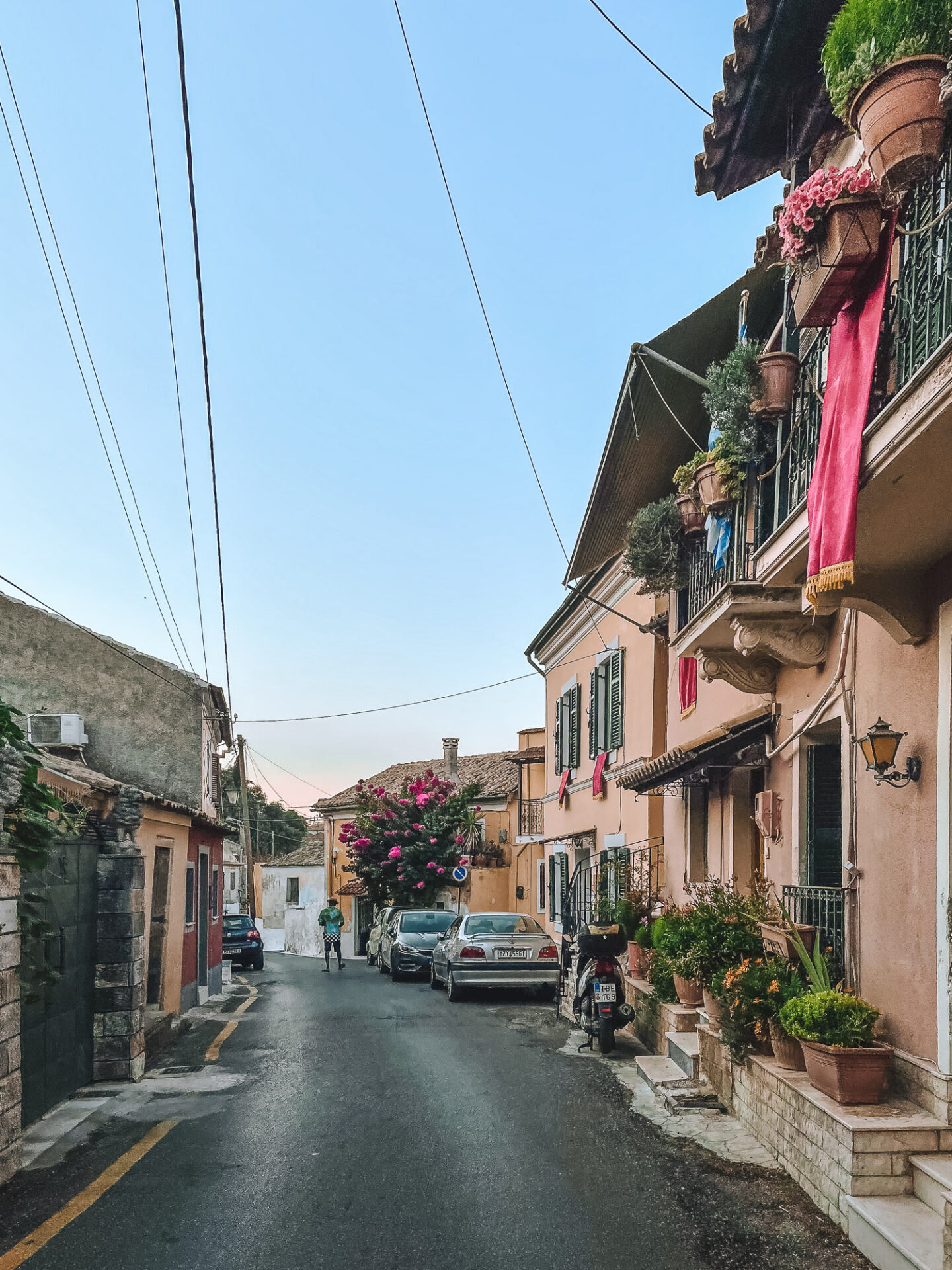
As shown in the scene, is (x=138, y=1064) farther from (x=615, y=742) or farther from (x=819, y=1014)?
(x=615, y=742)

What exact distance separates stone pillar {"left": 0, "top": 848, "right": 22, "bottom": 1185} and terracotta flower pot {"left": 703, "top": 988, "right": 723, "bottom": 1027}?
190 inches

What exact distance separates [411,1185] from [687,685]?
8.60 meters

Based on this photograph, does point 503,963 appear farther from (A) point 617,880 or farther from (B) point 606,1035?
(B) point 606,1035

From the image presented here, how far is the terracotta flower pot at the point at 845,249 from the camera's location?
16.8 ft

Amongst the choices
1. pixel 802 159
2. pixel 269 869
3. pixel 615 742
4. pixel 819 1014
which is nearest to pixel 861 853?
pixel 819 1014

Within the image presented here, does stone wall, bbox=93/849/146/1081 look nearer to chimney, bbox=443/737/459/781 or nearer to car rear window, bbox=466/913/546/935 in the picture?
car rear window, bbox=466/913/546/935

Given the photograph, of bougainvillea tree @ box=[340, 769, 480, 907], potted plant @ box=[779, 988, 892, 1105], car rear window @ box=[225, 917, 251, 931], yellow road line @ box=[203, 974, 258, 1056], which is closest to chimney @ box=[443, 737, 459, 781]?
bougainvillea tree @ box=[340, 769, 480, 907]

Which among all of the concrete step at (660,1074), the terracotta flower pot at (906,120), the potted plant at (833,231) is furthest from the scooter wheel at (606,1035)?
the terracotta flower pot at (906,120)

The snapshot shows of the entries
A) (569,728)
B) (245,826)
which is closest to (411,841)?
(245,826)

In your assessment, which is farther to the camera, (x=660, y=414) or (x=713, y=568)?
(x=660, y=414)

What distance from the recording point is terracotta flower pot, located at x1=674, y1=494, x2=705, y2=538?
9602 millimetres

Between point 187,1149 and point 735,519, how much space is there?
5952 millimetres

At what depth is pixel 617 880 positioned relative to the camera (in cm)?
1589

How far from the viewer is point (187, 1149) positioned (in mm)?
7129
